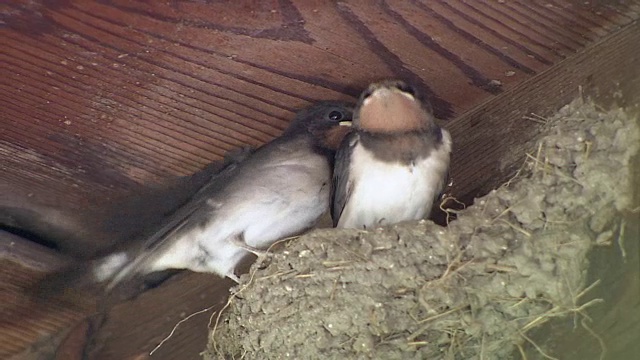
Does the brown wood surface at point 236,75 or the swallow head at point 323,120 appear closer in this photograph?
the brown wood surface at point 236,75

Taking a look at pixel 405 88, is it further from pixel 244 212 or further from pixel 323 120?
pixel 244 212

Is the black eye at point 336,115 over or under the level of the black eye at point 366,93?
under

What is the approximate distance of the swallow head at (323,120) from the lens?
281 cm

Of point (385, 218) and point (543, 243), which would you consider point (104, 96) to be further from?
point (543, 243)

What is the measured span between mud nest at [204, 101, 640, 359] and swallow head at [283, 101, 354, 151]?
1.40 feet

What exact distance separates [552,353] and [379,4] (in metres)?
0.93

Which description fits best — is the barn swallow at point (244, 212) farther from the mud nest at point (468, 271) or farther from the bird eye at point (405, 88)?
the mud nest at point (468, 271)

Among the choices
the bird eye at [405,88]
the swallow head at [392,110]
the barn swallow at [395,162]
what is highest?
the bird eye at [405,88]

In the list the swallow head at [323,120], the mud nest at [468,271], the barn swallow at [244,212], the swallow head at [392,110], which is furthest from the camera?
the barn swallow at [244,212]

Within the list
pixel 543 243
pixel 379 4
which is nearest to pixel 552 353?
pixel 543 243

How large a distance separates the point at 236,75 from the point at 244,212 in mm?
550

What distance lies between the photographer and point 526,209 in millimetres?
2408

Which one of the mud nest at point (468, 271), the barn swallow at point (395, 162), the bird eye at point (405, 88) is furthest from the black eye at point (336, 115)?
the mud nest at point (468, 271)

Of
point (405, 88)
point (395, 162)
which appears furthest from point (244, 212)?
point (405, 88)
